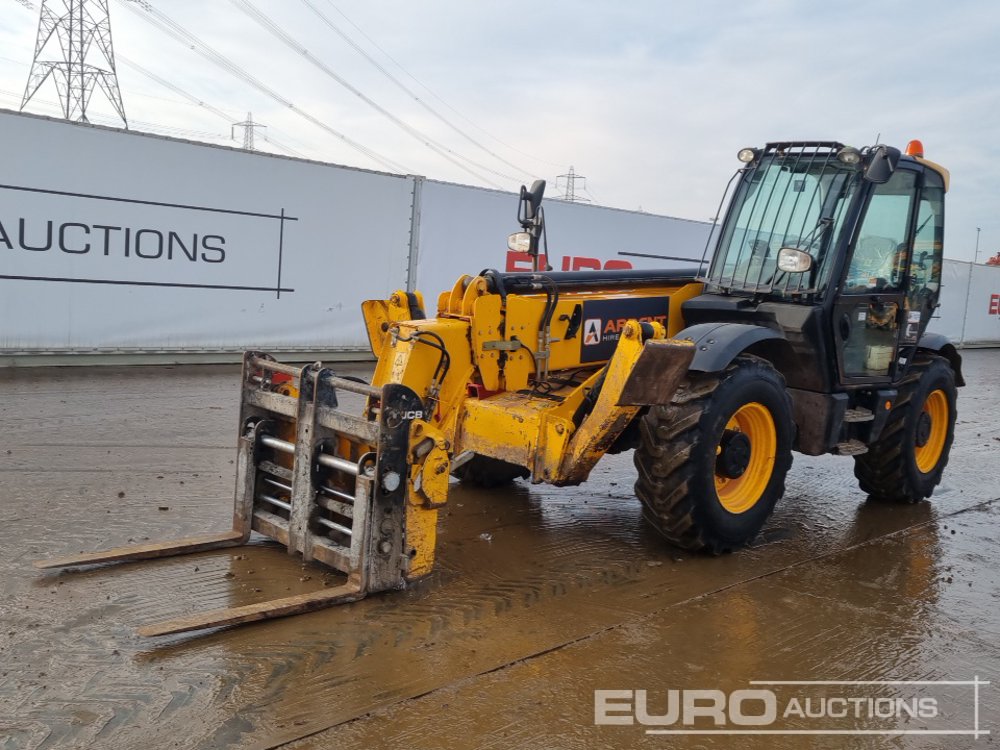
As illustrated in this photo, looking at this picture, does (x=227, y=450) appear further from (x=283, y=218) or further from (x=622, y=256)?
(x=622, y=256)

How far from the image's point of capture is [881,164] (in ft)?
18.3

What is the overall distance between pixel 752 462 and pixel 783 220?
65.8 inches

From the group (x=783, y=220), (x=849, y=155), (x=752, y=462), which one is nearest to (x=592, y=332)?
(x=752, y=462)

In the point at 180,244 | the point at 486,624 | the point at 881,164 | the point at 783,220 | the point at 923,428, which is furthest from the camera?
the point at 180,244

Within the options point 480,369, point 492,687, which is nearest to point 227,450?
point 480,369

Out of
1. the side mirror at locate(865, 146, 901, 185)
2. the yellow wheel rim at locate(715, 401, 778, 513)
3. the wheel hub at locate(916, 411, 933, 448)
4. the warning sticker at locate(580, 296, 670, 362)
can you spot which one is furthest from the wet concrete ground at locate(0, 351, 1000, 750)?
the side mirror at locate(865, 146, 901, 185)

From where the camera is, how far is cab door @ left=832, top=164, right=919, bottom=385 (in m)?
5.83

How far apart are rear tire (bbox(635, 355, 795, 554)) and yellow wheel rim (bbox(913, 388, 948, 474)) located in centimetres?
216

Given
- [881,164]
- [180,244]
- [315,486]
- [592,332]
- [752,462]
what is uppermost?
[881,164]

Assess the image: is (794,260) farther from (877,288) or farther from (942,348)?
(942,348)

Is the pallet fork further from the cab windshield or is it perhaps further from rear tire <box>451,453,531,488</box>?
the cab windshield

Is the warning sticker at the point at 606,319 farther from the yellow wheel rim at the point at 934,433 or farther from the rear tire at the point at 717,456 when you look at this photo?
the yellow wheel rim at the point at 934,433

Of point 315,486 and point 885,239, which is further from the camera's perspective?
point 885,239

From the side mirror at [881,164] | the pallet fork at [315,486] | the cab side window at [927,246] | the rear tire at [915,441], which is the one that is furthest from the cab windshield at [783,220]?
the pallet fork at [315,486]
